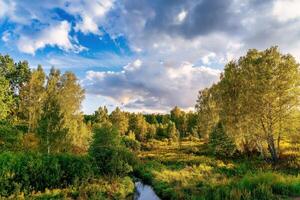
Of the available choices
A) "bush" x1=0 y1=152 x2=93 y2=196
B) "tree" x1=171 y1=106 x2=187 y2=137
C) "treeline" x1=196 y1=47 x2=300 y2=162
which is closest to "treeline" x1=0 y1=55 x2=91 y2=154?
"bush" x1=0 y1=152 x2=93 y2=196

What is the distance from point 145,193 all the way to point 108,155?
5.27 m

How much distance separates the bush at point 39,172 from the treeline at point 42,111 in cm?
1198

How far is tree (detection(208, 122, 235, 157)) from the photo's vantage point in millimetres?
42062

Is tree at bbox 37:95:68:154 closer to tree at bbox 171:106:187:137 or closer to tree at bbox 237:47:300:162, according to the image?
tree at bbox 237:47:300:162

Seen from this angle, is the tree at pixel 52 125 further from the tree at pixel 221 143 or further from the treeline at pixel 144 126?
the treeline at pixel 144 126

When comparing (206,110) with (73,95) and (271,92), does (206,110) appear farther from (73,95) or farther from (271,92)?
(271,92)

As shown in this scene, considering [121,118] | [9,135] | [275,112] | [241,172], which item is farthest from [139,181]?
[121,118]

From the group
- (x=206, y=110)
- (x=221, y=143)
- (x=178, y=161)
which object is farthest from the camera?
(x=206, y=110)

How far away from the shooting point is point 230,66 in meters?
37.6

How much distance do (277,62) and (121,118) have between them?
64.4 meters

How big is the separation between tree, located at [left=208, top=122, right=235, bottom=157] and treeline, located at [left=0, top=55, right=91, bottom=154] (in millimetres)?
20822

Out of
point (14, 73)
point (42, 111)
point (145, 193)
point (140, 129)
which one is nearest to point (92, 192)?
point (145, 193)

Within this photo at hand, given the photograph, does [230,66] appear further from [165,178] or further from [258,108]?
[165,178]

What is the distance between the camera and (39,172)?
800 inches
